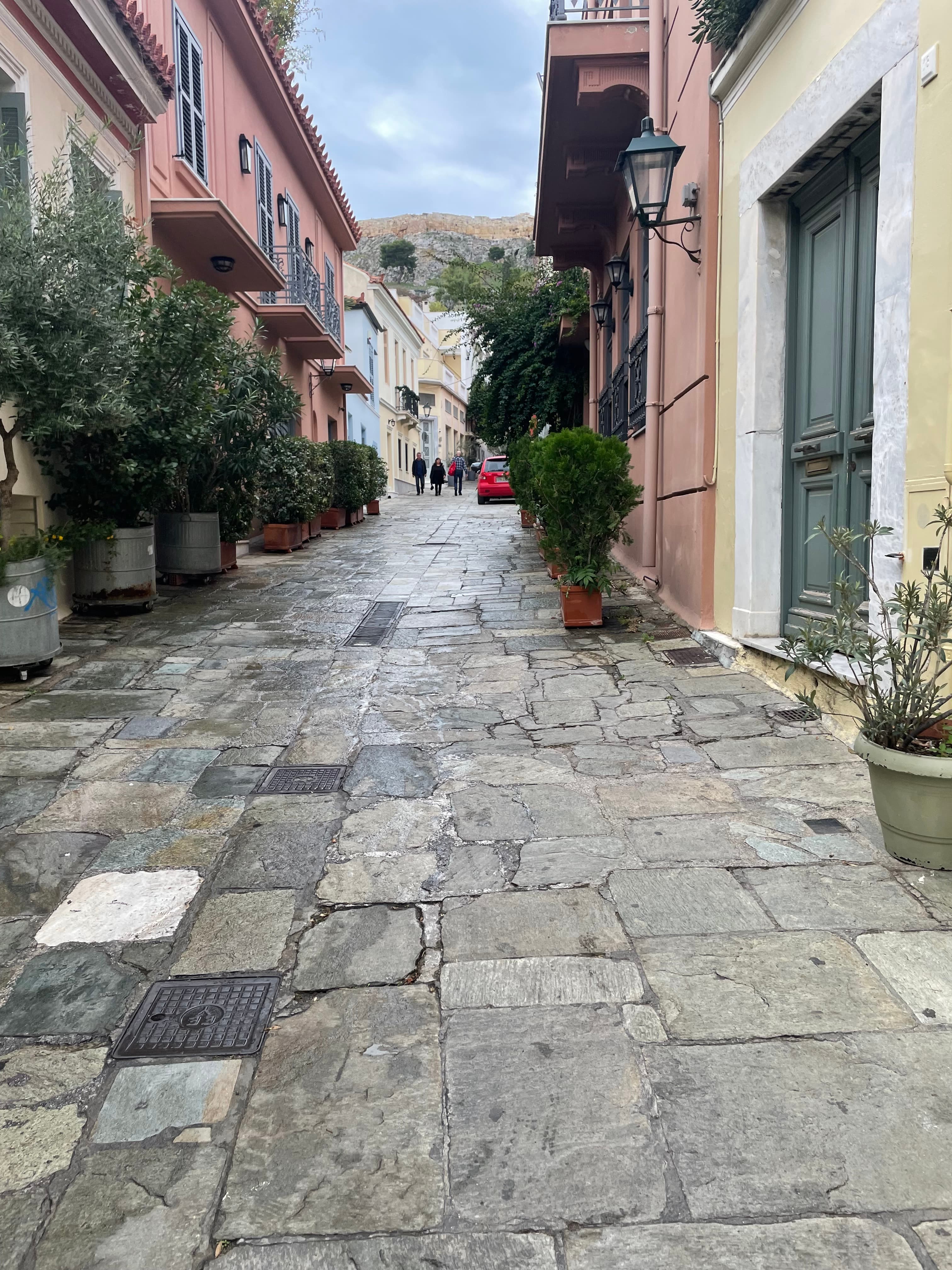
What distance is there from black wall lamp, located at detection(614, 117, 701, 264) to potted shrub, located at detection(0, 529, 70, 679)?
15.4 feet

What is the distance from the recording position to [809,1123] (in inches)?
80.0

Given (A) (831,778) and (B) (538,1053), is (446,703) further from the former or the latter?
(B) (538,1053)

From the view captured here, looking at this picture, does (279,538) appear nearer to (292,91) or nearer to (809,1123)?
(292,91)

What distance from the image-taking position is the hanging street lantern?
22.5 ft

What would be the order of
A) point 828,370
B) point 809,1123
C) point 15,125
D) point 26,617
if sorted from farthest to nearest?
point 15,125 → point 26,617 → point 828,370 → point 809,1123

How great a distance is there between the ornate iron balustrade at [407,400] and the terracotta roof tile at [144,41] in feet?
102

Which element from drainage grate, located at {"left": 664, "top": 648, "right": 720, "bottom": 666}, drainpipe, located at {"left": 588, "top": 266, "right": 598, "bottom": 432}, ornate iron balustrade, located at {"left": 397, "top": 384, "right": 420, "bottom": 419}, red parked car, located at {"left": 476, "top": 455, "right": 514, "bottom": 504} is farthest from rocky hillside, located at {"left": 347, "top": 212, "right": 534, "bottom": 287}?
drainage grate, located at {"left": 664, "top": 648, "right": 720, "bottom": 666}

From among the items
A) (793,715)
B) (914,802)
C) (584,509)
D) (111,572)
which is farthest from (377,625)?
(914,802)

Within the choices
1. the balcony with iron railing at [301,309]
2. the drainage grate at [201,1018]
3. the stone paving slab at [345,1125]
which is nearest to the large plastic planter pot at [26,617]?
the drainage grate at [201,1018]

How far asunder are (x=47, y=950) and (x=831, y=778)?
10.0ft

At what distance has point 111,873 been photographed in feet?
11.3

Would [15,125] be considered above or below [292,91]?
below

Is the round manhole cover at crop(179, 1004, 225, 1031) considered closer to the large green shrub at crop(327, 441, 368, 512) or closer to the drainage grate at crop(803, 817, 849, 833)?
the drainage grate at crop(803, 817, 849, 833)

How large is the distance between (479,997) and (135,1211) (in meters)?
0.98
